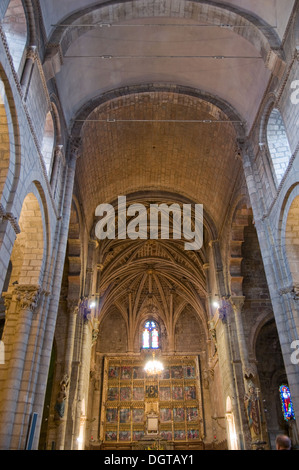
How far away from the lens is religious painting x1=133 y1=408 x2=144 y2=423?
25906mm

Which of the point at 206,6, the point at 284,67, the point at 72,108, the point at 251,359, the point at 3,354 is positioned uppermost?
the point at 206,6

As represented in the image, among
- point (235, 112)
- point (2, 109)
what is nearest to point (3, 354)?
point (2, 109)

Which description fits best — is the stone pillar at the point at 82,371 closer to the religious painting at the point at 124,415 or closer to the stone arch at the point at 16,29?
the religious painting at the point at 124,415

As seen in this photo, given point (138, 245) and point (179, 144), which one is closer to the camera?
point (179, 144)

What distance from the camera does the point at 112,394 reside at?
26688 mm

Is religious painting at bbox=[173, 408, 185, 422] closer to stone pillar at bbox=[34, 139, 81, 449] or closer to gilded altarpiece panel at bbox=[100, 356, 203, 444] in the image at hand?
gilded altarpiece panel at bbox=[100, 356, 203, 444]

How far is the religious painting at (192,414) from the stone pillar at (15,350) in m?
19.7

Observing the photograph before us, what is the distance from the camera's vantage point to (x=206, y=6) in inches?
504

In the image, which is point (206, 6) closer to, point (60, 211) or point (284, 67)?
point (284, 67)

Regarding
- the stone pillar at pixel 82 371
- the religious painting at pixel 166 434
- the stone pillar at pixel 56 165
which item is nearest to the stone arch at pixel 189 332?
the religious painting at pixel 166 434

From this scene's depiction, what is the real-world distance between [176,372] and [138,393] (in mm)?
3056

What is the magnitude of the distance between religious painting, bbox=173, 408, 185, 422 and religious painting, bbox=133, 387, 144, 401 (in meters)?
2.42

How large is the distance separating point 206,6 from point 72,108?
5913 millimetres

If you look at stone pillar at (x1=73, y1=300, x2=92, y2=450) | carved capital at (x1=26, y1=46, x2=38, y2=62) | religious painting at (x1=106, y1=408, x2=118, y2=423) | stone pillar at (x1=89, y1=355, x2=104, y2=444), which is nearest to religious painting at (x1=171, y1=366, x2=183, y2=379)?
religious painting at (x1=106, y1=408, x2=118, y2=423)
